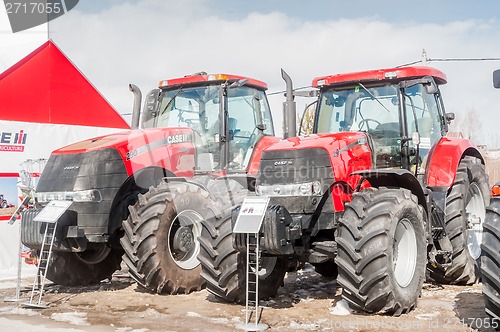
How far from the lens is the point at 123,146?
7648 millimetres

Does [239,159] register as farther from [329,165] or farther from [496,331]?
[496,331]

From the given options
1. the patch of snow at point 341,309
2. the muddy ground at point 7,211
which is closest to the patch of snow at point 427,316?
the patch of snow at point 341,309

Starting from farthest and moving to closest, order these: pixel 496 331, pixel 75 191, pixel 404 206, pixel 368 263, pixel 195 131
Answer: pixel 195 131, pixel 75 191, pixel 404 206, pixel 368 263, pixel 496 331

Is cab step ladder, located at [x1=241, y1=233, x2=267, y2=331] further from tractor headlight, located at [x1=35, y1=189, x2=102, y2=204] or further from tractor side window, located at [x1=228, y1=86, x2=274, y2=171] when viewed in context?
tractor side window, located at [x1=228, y1=86, x2=274, y2=171]

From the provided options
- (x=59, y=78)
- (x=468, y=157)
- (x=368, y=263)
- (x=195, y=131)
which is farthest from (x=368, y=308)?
(x=59, y=78)

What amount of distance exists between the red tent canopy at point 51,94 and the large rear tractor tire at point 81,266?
370 cm

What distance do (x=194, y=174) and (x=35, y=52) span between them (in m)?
5.02

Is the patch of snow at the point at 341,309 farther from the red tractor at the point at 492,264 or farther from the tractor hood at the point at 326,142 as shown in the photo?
the tractor hood at the point at 326,142

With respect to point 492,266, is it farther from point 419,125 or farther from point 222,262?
point 419,125

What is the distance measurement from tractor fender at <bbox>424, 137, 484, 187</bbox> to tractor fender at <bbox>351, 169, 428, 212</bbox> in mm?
826

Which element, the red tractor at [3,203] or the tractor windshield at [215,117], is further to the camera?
the red tractor at [3,203]

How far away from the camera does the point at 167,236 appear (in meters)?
7.24

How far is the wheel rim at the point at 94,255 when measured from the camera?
26.8ft

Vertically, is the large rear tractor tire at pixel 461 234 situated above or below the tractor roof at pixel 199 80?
below
